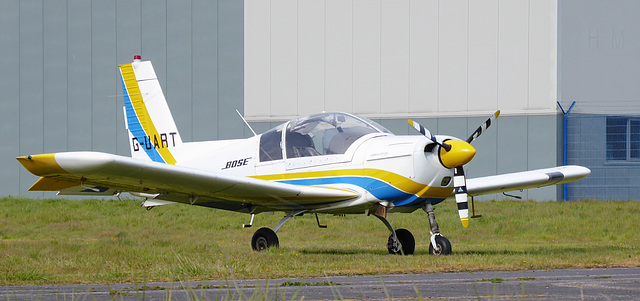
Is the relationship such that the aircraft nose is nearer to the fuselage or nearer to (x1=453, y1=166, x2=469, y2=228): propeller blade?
the fuselage

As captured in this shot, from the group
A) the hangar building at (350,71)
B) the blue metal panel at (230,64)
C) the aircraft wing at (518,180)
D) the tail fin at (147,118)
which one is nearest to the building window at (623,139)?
the hangar building at (350,71)

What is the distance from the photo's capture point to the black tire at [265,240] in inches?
508

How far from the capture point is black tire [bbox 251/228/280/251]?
12.9 metres

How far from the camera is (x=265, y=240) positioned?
12961 mm

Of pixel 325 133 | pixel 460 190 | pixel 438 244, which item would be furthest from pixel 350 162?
pixel 438 244

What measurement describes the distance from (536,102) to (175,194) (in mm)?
12843

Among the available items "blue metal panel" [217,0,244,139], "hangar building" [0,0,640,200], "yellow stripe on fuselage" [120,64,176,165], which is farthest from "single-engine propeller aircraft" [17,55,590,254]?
"blue metal panel" [217,0,244,139]

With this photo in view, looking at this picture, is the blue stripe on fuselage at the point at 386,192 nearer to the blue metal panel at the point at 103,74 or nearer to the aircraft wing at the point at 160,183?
the aircraft wing at the point at 160,183

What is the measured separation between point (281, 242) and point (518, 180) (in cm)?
550

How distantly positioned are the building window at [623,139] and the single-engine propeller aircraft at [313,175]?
8.79 metres

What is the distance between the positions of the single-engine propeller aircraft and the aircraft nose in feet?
0.05

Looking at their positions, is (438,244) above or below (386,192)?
below

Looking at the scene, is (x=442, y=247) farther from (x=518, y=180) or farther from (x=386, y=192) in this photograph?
(x=518, y=180)

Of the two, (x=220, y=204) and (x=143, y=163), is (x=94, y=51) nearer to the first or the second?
(x=220, y=204)
